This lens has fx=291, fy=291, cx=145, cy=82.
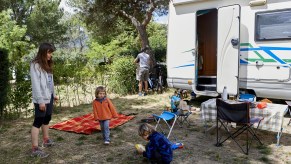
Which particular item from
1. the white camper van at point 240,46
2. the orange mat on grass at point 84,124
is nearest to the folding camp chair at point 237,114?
the white camper van at point 240,46

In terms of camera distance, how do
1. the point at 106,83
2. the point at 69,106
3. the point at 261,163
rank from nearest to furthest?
the point at 261,163 < the point at 69,106 < the point at 106,83

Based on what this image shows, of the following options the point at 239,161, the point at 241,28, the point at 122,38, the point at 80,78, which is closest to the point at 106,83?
the point at 80,78

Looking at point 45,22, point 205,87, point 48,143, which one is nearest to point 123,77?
point 205,87

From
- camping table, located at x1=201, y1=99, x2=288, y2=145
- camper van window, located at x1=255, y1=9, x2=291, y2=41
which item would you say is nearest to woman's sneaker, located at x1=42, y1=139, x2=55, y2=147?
camping table, located at x1=201, y1=99, x2=288, y2=145

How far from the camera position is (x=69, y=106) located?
7.96 m

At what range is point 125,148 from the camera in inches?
182

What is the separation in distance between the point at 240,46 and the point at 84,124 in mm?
3720

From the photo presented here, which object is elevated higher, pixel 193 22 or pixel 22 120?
pixel 193 22

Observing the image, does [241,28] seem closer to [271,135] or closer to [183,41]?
[183,41]

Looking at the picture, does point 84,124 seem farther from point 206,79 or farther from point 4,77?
point 206,79

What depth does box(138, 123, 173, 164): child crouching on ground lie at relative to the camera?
3.70m

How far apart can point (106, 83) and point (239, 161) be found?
252 inches

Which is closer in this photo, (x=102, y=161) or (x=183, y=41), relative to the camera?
(x=102, y=161)

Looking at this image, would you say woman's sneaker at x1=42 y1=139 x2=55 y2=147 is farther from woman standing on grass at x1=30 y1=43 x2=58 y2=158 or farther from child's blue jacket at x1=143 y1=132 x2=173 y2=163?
child's blue jacket at x1=143 y1=132 x2=173 y2=163
